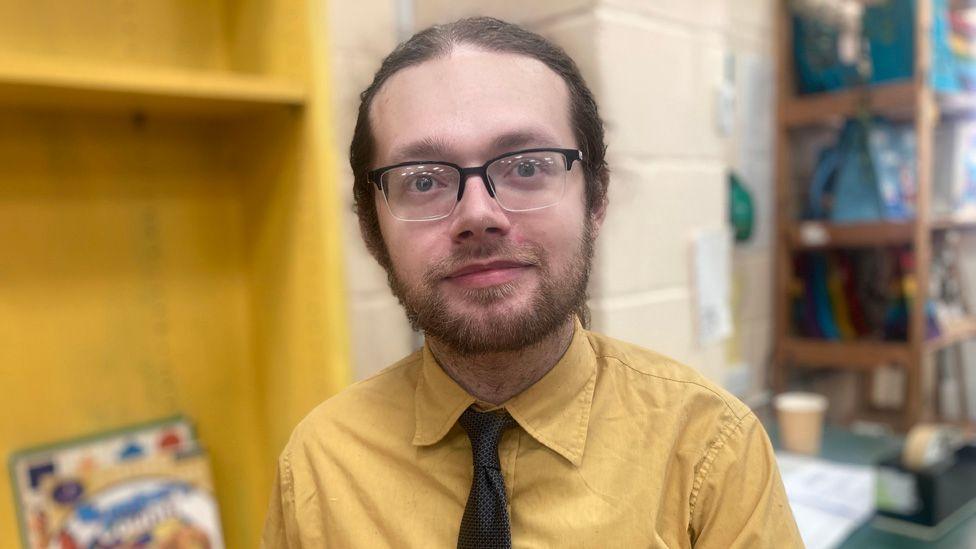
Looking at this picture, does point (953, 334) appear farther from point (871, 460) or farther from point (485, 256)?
point (485, 256)

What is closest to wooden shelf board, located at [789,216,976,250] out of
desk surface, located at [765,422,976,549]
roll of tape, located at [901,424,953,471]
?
desk surface, located at [765,422,976,549]

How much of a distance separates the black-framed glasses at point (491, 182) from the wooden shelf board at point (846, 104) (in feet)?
5.41

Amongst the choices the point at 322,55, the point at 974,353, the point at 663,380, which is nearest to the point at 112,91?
the point at 322,55

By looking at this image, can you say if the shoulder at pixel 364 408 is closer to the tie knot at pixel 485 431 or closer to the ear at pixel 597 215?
the tie knot at pixel 485 431

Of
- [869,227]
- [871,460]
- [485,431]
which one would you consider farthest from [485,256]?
[869,227]

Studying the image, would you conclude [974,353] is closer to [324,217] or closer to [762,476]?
[762,476]

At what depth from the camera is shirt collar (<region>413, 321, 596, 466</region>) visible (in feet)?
2.48

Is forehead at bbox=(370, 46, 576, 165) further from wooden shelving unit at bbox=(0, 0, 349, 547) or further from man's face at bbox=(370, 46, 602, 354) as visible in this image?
wooden shelving unit at bbox=(0, 0, 349, 547)

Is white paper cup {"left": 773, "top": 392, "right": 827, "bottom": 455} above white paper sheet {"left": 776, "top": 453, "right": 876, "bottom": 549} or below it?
above

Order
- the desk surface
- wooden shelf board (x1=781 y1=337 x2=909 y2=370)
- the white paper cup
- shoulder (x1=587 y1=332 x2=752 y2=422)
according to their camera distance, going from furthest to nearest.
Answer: wooden shelf board (x1=781 y1=337 x2=909 y2=370) → the white paper cup → the desk surface → shoulder (x1=587 y1=332 x2=752 y2=422)

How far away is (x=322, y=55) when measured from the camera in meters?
0.88

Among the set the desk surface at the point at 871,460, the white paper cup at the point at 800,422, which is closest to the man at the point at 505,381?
the desk surface at the point at 871,460

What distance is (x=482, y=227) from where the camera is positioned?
0.67 m

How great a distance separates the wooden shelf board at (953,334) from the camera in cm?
200
